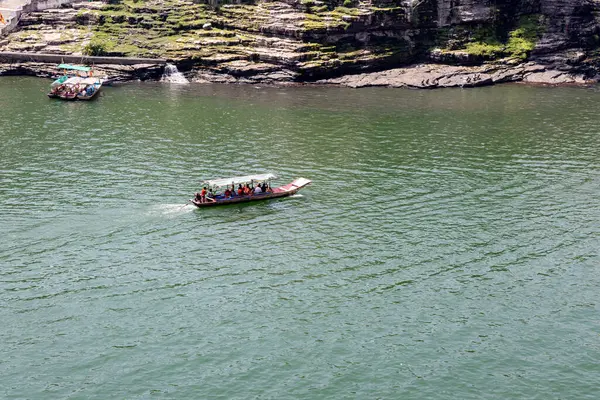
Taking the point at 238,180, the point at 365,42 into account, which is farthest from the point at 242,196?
the point at 365,42

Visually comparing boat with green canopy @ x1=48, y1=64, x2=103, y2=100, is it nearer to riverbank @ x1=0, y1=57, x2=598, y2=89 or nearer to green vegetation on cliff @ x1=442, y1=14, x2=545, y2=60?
riverbank @ x1=0, y1=57, x2=598, y2=89

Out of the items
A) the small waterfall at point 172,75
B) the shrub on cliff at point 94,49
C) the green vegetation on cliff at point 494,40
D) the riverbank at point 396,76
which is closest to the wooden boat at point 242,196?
the riverbank at point 396,76

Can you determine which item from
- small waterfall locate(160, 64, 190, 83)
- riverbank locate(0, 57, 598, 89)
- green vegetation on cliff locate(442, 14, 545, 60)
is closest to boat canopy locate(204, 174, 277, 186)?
riverbank locate(0, 57, 598, 89)

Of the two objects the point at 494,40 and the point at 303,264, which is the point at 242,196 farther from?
the point at 494,40

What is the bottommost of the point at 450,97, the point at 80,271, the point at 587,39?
the point at 80,271

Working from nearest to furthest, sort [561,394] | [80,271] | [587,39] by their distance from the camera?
[561,394]
[80,271]
[587,39]

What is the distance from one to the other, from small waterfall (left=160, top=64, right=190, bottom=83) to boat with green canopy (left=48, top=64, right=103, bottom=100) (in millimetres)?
12798

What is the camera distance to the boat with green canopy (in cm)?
11756

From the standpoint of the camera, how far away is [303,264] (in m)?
56.8

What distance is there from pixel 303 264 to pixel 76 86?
252 ft

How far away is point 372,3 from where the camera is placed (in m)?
139

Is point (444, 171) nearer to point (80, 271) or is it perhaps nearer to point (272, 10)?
point (80, 271)

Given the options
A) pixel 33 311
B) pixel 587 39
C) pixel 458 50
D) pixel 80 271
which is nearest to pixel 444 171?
pixel 80 271

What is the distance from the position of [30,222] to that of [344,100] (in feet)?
225
